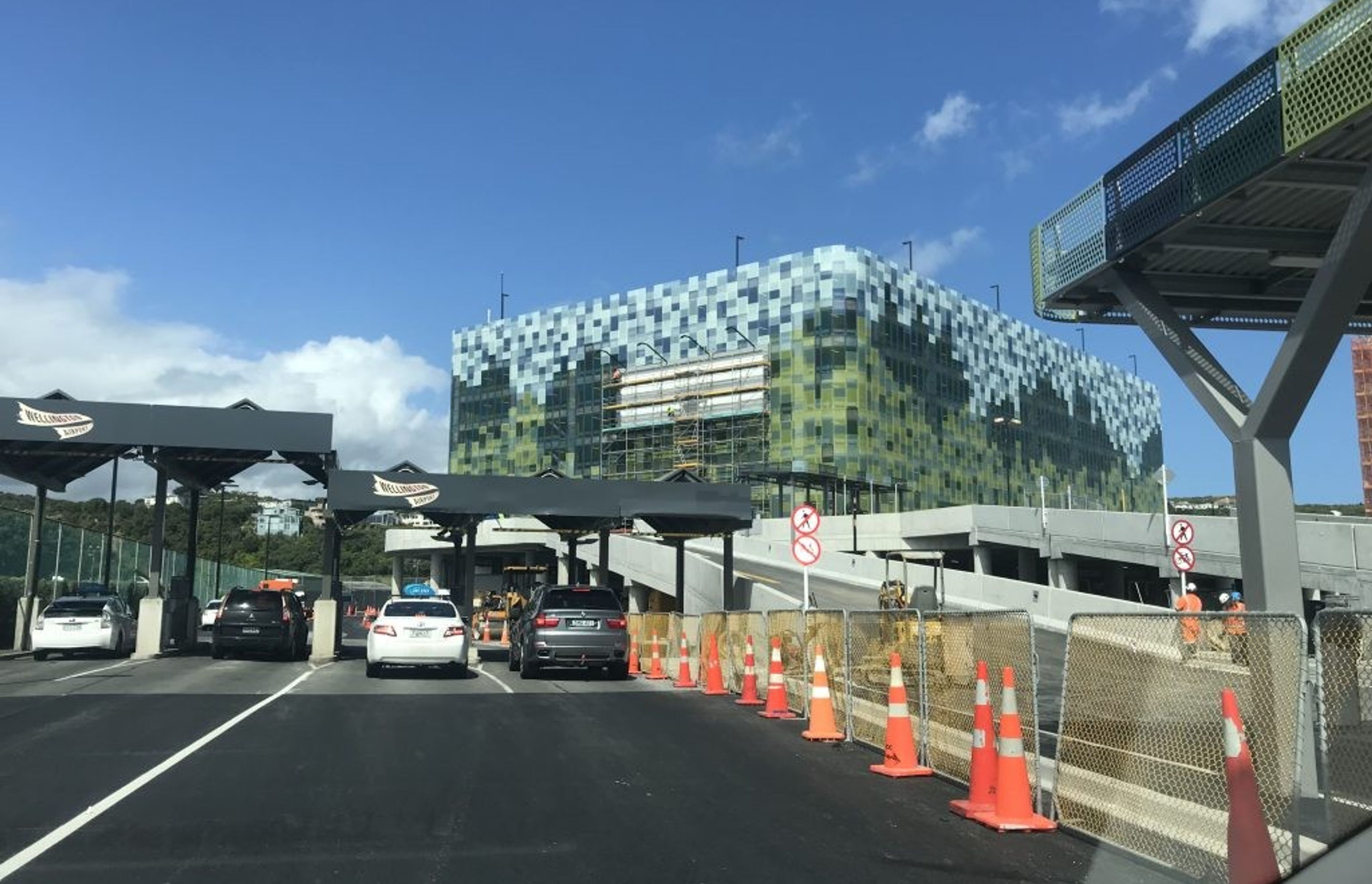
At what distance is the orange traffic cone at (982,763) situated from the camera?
27.0 feet

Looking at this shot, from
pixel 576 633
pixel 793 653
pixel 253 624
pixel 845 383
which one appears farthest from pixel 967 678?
pixel 845 383

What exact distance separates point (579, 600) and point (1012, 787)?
47.1 feet

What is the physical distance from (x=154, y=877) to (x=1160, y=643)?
635cm

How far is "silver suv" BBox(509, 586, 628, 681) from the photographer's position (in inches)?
823

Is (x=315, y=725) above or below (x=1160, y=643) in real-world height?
below

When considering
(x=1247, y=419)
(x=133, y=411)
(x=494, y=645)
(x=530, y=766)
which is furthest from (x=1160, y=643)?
(x=494, y=645)

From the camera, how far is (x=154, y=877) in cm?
639

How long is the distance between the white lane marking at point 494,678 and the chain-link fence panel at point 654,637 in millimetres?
3436

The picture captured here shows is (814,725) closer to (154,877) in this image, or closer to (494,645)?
(154,877)

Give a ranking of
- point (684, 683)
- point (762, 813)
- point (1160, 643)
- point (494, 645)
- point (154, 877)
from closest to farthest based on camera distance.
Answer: point (154, 877), point (1160, 643), point (762, 813), point (684, 683), point (494, 645)

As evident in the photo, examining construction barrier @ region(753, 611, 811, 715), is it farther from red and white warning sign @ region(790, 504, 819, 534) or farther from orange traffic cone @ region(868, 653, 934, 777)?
orange traffic cone @ region(868, 653, 934, 777)

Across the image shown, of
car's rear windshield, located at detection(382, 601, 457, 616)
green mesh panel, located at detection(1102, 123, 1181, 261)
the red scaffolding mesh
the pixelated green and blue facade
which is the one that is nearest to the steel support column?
car's rear windshield, located at detection(382, 601, 457, 616)

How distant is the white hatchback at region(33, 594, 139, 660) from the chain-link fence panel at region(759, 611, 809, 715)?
18.4 meters

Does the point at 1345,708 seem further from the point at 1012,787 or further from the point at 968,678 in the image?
the point at 968,678
